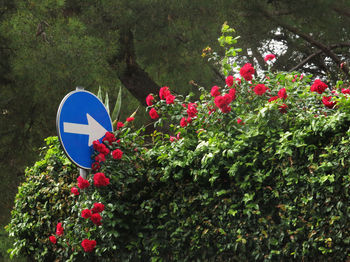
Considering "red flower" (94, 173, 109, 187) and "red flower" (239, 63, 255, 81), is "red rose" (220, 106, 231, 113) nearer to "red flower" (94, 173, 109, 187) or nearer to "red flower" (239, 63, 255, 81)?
"red flower" (239, 63, 255, 81)

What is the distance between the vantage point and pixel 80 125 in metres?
3.97

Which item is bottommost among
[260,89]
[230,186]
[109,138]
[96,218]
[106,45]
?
[230,186]

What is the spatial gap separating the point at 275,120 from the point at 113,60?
620 centimetres

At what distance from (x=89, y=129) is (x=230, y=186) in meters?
1.39

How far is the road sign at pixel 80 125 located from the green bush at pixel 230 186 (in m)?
0.11

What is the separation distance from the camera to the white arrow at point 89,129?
3.85m

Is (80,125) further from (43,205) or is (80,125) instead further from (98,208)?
(43,205)

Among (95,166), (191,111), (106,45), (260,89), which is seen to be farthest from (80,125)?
(106,45)

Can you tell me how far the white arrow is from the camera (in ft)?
12.6

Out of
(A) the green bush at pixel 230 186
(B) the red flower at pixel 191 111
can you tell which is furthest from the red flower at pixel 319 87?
(B) the red flower at pixel 191 111

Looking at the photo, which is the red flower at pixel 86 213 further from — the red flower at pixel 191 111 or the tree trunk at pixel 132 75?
the tree trunk at pixel 132 75

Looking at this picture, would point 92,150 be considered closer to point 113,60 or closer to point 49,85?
point 49,85

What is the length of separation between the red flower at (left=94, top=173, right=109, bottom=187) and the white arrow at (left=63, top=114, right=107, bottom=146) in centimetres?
31

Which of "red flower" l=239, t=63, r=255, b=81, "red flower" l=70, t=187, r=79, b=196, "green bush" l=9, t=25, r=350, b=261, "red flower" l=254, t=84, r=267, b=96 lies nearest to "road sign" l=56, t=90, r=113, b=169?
"green bush" l=9, t=25, r=350, b=261
